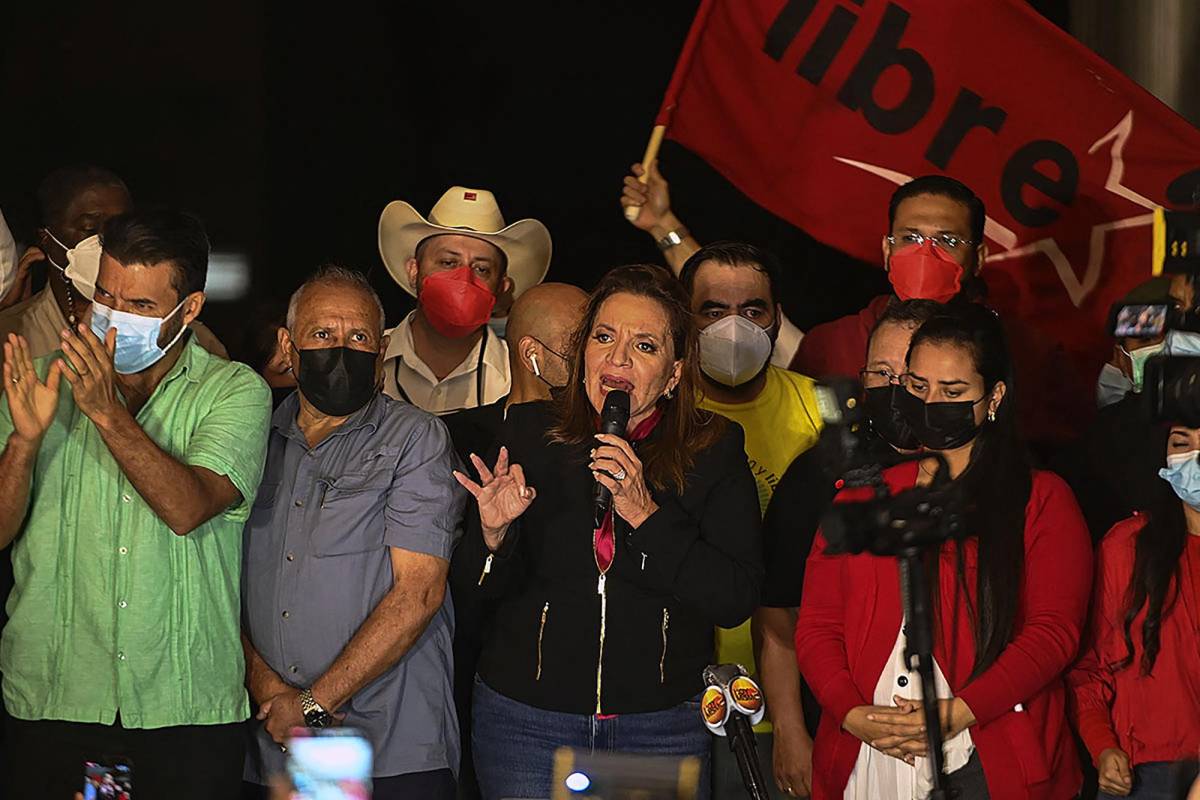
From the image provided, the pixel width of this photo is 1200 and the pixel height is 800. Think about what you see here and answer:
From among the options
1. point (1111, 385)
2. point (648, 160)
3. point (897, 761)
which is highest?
point (648, 160)

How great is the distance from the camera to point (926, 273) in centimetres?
480

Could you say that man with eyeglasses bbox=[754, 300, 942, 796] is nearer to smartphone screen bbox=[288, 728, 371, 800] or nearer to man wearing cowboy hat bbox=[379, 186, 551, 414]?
man wearing cowboy hat bbox=[379, 186, 551, 414]

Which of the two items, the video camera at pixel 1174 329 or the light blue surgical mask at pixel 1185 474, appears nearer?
the video camera at pixel 1174 329

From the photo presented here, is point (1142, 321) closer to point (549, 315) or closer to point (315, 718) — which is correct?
point (549, 315)

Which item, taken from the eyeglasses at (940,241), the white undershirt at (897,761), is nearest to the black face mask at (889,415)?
the white undershirt at (897,761)

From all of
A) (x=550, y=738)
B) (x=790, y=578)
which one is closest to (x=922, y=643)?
(x=550, y=738)

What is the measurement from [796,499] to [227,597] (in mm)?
1437

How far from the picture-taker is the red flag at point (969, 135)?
17.6ft

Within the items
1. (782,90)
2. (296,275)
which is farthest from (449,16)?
(782,90)

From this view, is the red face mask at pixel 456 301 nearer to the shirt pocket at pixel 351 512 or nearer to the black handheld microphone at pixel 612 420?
the shirt pocket at pixel 351 512

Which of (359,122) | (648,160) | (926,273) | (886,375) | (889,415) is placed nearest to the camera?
(889,415)

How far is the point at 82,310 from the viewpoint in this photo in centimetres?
509

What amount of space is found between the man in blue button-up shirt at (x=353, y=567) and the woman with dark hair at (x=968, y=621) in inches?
35.3

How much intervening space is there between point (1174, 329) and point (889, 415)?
2.52ft
